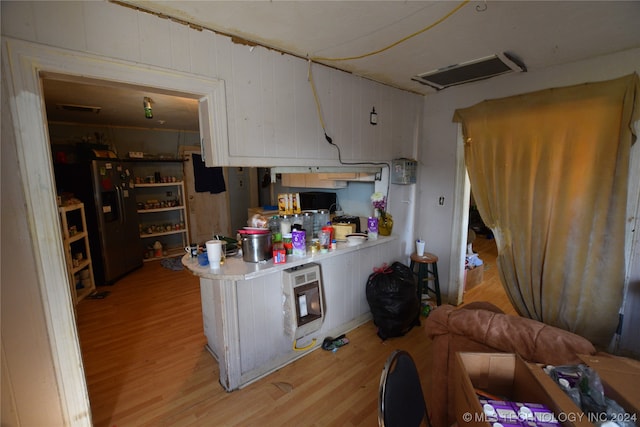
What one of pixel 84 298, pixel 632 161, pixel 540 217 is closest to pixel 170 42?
pixel 540 217

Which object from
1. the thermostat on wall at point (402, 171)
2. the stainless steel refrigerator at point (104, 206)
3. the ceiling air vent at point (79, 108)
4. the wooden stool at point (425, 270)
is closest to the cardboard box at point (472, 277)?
the wooden stool at point (425, 270)

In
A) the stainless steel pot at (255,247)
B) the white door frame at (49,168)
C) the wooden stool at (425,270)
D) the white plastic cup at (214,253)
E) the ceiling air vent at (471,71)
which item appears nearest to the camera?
the white door frame at (49,168)

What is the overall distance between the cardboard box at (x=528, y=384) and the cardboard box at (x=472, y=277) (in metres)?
2.16

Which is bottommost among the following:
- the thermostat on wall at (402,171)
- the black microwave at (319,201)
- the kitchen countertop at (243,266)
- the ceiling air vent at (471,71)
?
the kitchen countertop at (243,266)

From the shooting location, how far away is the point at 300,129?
2.15m

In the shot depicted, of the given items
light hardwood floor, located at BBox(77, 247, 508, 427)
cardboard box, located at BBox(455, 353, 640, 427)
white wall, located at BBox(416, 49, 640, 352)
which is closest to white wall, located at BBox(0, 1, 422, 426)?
light hardwood floor, located at BBox(77, 247, 508, 427)

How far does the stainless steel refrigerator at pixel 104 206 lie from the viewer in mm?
3574

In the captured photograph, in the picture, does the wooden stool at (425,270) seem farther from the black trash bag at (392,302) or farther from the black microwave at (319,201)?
the black microwave at (319,201)

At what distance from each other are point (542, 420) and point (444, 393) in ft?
2.11

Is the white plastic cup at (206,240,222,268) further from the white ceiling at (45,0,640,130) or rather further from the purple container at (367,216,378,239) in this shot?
the purple container at (367,216,378,239)

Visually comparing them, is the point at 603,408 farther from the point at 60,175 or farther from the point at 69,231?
the point at 60,175

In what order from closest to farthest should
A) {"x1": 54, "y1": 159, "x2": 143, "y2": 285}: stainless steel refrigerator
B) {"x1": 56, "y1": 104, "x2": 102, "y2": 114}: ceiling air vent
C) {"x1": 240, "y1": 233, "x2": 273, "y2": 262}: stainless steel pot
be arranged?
{"x1": 240, "y1": 233, "x2": 273, "y2": 262}: stainless steel pot < {"x1": 56, "y1": 104, "x2": 102, "y2": 114}: ceiling air vent < {"x1": 54, "y1": 159, "x2": 143, "y2": 285}: stainless steel refrigerator

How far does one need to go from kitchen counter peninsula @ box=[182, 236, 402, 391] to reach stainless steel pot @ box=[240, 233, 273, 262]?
1.9 inches

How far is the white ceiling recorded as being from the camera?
141 centimetres
